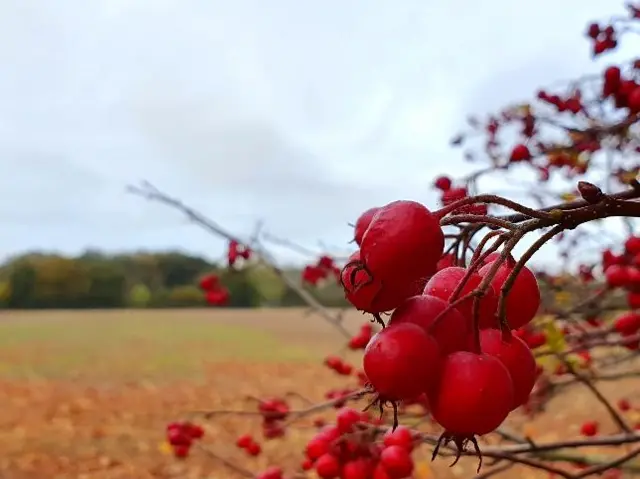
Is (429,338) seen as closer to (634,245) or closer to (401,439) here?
(401,439)

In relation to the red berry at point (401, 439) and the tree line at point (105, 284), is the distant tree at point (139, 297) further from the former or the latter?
the red berry at point (401, 439)

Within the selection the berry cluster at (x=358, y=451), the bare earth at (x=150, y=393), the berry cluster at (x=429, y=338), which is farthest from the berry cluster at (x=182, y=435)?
the berry cluster at (x=429, y=338)

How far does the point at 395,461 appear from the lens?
1.29 m

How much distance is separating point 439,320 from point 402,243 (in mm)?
65

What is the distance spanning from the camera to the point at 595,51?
2248 mm

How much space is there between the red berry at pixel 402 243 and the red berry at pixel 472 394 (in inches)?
2.8

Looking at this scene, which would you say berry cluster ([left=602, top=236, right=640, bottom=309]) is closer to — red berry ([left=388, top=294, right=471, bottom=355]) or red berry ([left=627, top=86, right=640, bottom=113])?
red berry ([left=627, top=86, right=640, bottom=113])

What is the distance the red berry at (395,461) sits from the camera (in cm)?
129

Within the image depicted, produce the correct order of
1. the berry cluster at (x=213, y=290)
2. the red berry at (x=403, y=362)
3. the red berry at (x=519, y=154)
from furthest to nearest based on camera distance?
the berry cluster at (x=213, y=290) < the red berry at (x=519, y=154) < the red berry at (x=403, y=362)

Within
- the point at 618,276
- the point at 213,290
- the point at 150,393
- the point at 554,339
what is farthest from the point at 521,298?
the point at 150,393

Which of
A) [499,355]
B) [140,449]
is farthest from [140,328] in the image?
[499,355]

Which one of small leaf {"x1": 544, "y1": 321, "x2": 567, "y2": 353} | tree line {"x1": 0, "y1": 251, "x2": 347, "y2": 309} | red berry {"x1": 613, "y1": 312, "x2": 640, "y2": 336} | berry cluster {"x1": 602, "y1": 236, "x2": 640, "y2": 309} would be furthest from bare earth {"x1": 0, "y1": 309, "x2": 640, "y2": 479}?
tree line {"x1": 0, "y1": 251, "x2": 347, "y2": 309}

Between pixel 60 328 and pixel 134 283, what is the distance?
298 inches

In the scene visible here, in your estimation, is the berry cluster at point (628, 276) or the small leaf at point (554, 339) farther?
the berry cluster at point (628, 276)
